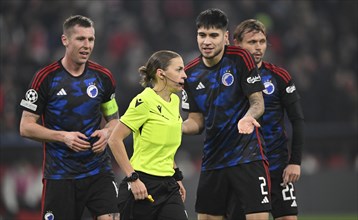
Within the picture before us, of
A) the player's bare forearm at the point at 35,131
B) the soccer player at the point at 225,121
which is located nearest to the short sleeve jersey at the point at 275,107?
the soccer player at the point at 225,121

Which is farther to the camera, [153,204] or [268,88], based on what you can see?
[268,88]

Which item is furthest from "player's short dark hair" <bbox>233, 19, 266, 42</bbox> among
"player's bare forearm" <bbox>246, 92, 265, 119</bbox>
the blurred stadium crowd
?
the blurred stadium crowd

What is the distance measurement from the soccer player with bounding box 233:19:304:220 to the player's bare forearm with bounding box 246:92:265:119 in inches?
33.8

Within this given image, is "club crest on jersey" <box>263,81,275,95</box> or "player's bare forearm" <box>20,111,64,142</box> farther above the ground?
"club crest on jersey" <box>263,81,275,95</box>

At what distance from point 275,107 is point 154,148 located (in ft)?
6.78

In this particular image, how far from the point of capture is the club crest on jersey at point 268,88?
378 inches

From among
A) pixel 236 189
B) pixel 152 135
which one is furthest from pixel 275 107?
pixel 152 135

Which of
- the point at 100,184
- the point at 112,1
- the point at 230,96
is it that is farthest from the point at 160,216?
the point at 112,1

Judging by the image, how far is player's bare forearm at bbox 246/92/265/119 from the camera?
8.58m

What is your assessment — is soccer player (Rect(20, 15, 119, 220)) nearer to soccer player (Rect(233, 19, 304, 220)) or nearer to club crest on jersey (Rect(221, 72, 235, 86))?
club crest on jersey (Rect(221, 72, 235, 86))

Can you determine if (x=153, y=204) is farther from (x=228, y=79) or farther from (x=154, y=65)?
(x=228, y=79)

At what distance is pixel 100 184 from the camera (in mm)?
8836

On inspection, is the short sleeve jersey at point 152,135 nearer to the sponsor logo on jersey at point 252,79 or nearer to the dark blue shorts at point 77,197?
the dark blue shorts at point 77,197

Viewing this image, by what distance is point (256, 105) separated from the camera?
28.5ft
